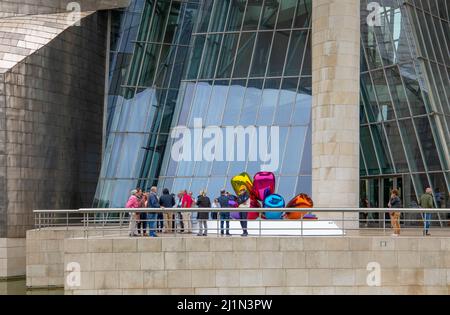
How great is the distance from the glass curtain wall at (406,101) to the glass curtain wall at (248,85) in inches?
111

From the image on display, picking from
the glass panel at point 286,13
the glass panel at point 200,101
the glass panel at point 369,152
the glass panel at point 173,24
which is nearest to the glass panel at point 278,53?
the glass panel at point 286,13

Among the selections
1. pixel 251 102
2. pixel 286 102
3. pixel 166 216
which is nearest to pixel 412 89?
pixel 286 102

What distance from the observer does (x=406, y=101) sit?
100ft

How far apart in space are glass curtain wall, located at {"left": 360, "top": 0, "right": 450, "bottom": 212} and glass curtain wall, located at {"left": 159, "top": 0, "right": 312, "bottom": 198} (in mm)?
2812

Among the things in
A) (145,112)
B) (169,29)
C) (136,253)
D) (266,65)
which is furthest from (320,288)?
(169,29)

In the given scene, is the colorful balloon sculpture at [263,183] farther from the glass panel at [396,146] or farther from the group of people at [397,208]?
the glass panel at [396,146]

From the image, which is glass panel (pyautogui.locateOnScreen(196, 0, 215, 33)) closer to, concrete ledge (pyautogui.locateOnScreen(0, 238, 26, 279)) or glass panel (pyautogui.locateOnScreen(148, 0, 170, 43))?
glass panel (pyautogui.locateOnScreen(148, 0, 170, 43))

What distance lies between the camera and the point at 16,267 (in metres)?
32.2

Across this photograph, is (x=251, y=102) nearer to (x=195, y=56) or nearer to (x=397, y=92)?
(x=195, y=56)

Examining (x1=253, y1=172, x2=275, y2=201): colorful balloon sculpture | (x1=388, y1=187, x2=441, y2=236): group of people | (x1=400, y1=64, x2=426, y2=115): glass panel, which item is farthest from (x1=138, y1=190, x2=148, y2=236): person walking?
(x1=400, y1=64, x2=426, y2=115): glass panel

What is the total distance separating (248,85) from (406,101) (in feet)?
21.8

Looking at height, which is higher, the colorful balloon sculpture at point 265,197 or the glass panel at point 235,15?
the glass panel at point 235,15

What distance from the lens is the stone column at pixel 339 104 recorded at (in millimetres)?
26219

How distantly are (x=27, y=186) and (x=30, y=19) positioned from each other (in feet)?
27.0
